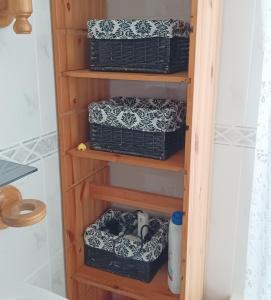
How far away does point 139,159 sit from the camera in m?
1.24

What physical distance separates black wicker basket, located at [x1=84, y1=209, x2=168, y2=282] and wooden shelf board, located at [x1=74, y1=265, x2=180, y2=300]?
0.02m

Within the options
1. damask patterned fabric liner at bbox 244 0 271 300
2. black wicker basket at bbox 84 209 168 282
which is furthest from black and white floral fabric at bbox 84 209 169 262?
damask patterned fabric liner at bbox 244 0 271 300

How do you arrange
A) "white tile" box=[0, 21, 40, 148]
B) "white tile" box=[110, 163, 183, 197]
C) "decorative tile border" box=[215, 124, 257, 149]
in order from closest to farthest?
"white tile" box=[0, 21, 40, 148]
"decorative tile border" box=[215, 124, 257, 149]
"white tile" box=[110, 163, 183, 197]

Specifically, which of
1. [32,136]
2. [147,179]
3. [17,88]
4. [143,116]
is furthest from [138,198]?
[17,88]

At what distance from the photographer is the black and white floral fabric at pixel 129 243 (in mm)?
1379

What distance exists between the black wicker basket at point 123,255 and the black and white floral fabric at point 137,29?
73 cm

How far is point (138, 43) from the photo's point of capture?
46.1 inches

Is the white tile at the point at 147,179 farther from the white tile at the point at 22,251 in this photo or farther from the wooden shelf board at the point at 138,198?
the white tile at the point at 22,251

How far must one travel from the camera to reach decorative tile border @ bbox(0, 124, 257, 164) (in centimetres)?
111

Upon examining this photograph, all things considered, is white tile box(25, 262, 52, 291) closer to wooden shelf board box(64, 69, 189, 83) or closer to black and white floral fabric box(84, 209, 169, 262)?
black and white floral fabric box(84, 209, 169, 262)

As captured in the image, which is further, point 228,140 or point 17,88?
point 228,140

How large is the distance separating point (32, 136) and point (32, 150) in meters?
0.04

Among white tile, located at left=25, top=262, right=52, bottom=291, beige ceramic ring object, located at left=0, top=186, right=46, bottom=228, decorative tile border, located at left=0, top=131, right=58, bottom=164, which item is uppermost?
decorative tile border, located at left=0, top=131, right=58, bottom=164

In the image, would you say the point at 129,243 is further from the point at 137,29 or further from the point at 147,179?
the point at 137,29
